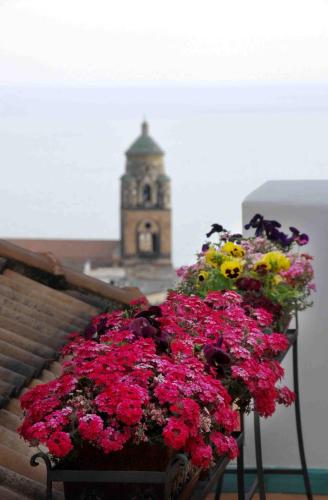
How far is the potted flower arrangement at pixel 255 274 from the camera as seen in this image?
147 inches

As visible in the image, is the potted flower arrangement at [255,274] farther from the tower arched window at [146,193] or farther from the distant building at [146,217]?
the tower arched window at [146,193]

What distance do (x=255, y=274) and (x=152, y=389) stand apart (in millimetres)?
1512

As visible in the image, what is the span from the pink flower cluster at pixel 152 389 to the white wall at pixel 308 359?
169cm

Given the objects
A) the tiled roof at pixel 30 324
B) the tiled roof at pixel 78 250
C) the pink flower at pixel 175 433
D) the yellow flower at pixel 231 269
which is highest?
the yellow flower at pixel 231 269

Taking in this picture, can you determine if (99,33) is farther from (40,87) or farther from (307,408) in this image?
(307,408)

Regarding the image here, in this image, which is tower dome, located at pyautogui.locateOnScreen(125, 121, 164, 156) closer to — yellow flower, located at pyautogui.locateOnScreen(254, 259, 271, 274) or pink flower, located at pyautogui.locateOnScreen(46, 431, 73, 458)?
yellow flower, located at pyautogui.locateOnScreen(254, 259, 271, 274)

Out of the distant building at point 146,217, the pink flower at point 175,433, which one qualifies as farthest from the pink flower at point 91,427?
the distant building at point 146,217

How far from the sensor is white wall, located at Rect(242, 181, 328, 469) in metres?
4.51

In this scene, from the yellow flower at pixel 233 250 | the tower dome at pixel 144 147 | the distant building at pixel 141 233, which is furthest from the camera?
the tower dome at pixel 144 147

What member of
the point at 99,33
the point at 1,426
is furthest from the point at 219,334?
the point at 99,33

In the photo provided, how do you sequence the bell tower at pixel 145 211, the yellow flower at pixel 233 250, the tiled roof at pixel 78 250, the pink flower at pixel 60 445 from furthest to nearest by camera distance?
the bell tower at pixel 145 211
the tiled roof at pixel 78 250
the yellow flower at pixel 233 250
the pink flower at pixel 60 445

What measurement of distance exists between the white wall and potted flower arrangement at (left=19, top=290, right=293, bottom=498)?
1806mm

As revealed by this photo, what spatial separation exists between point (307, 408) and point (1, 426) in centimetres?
169

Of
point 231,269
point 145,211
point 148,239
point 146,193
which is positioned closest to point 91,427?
point 231,269
